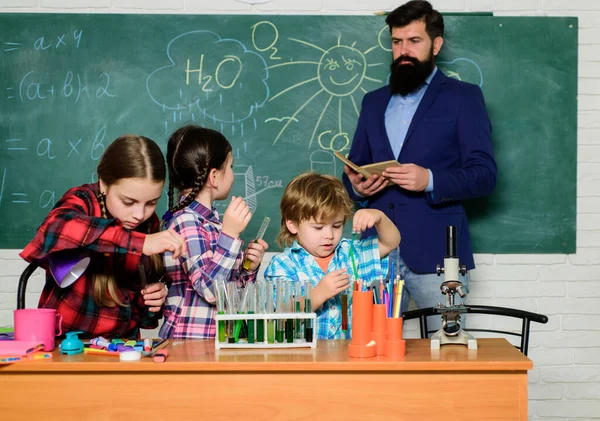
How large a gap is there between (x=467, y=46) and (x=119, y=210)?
85.8 inches

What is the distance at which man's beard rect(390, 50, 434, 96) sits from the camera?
132 inches

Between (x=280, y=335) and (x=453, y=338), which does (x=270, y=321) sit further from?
(x=453, y=338)

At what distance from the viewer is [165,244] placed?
6.41 feet

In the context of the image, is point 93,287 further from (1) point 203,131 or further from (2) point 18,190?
(2) point 18,190

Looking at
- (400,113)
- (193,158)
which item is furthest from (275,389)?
(400,113)

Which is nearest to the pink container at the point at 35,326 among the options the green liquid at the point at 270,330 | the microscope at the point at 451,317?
the green liquid at the point at 270,330

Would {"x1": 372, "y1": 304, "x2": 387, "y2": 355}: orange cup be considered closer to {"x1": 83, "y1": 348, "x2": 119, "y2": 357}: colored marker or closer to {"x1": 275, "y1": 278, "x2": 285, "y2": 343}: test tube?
{"x1": 275, "y1": 278, "x2": 285, "y2": 343}: test tube

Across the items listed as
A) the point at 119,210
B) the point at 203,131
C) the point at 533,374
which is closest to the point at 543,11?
the point at 533,374

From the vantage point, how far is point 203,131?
2.54 meters

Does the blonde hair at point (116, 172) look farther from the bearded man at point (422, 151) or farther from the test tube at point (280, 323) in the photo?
the bearded man at point (422, 151)

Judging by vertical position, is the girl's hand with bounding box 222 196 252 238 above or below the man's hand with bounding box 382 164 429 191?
below

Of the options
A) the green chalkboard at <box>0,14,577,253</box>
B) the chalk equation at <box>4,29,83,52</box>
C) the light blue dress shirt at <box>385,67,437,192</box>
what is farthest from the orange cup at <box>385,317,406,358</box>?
the chalk equation at <box>4,29,83,52</box>

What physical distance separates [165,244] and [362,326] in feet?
1.88

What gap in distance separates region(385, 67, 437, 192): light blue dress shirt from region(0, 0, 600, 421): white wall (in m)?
0.55
